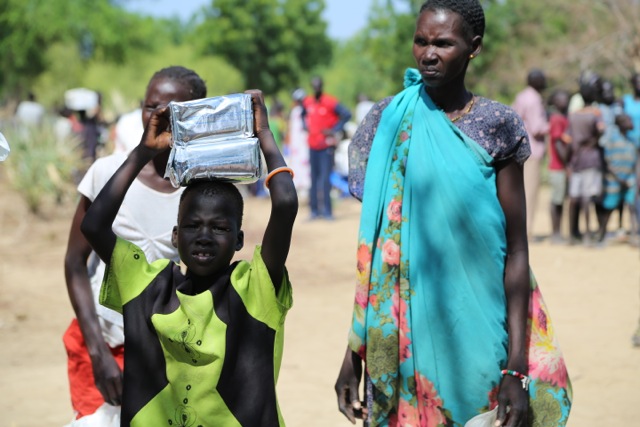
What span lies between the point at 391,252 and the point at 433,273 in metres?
0.14

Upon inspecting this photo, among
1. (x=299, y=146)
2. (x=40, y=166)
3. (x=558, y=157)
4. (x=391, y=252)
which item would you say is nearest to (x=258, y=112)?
(x=391, y=252)

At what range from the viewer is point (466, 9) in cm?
287

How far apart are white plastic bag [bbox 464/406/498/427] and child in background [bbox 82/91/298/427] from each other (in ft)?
1.85

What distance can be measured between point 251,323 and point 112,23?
35583mm

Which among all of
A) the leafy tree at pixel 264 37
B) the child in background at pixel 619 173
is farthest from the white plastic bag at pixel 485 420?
the leafy tree at pixel 264 37

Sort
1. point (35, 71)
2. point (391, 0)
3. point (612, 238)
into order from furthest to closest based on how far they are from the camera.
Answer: point (35, 71) < point (391, 0) < point (612, 238)

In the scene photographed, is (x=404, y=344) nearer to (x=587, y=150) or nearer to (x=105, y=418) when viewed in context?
(x=105, y=418)

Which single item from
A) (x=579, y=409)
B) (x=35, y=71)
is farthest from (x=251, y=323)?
(x=35, y=71)

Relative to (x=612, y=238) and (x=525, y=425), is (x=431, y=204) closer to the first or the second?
(x=525, y=425)

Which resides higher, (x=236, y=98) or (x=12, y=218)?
(x=236, y=98)

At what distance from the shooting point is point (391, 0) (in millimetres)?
32719

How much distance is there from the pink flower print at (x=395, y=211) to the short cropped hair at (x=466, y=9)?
578 millimetres

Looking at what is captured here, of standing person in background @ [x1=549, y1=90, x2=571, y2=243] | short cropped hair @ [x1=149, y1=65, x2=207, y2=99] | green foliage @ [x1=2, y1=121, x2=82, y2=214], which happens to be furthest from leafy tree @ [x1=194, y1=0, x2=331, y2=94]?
short cropped hair @ [x1=149, y1=65, x2=207, y2=99]

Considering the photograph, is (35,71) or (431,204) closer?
(431,204)
